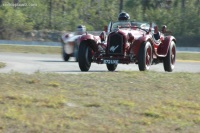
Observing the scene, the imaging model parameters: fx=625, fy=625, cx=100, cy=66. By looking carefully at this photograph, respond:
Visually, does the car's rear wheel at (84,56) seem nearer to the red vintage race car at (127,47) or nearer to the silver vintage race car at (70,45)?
the red vintage race car at (127,47)

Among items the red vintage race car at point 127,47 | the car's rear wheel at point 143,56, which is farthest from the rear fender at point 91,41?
the car's rear wheel at point 143,56

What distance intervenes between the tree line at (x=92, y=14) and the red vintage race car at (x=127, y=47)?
36681mm

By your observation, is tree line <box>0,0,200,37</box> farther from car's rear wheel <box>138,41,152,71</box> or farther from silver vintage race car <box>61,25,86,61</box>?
car's rear wheel <box>138,41,152,71</box>

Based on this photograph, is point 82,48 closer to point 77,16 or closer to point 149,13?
point 149,13

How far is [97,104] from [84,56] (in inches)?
335

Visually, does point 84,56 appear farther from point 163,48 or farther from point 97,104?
point 97,104

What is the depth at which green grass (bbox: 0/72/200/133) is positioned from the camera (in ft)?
27.4

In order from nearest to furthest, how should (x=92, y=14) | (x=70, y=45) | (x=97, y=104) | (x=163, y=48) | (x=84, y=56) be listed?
(x=97, y=104) → (x=84, y=56) → (x=163, y=48) → (x=70, y=45) → (x=92, y=14)

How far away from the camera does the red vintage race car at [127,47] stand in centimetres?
1741

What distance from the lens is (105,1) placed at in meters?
73.9

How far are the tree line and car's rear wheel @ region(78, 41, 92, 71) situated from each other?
37863 mm

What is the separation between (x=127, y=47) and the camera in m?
17.7

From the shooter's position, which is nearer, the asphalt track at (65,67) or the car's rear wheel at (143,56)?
the car's rear wheel at (143,56)

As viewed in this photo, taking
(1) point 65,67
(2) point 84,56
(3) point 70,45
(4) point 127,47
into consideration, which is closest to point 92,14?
(3) point 70,45
